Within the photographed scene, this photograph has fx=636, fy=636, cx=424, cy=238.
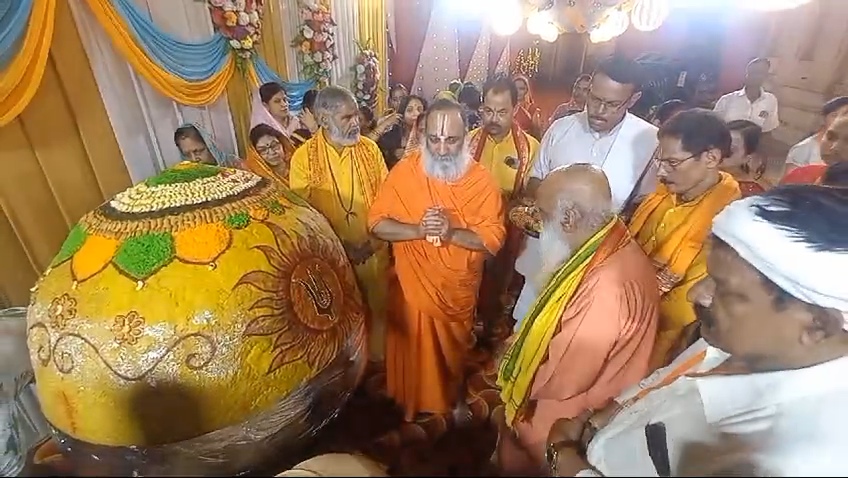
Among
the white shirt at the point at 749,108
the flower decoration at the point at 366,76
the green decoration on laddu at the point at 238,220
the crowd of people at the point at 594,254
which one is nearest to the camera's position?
the crowd of people at the point at 594,254

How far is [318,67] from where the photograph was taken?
73.4 inches

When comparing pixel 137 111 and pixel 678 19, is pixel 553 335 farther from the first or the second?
pixel 137 111

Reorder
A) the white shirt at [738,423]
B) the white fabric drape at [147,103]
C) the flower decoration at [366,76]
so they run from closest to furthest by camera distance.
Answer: the white shirt at [738,423] → the white fabric drape at [147,103] → the flower decoration at [366,76]

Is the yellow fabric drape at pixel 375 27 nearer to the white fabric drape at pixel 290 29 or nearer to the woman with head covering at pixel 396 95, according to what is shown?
the woman with head covering at pixel 396 95

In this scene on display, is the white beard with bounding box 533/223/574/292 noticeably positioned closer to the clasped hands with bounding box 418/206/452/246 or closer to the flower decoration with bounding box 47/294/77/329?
the clasped hands with bounding box 418/206/452/246

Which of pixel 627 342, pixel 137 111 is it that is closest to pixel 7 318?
Answer: pixel 137 111

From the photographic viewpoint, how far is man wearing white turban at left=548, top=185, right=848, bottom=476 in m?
1.17

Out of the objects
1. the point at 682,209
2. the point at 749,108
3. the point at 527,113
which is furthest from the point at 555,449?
the point at 749,108

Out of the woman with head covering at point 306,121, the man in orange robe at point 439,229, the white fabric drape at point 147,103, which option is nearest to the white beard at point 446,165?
the man in orange robe at point 439,229

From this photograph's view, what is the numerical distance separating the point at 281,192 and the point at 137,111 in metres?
0.50

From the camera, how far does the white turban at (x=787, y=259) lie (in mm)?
1258

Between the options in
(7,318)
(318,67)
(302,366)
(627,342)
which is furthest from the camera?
(318,67)

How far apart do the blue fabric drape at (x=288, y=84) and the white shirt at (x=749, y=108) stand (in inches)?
45.9

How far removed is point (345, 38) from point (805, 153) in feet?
4.38
